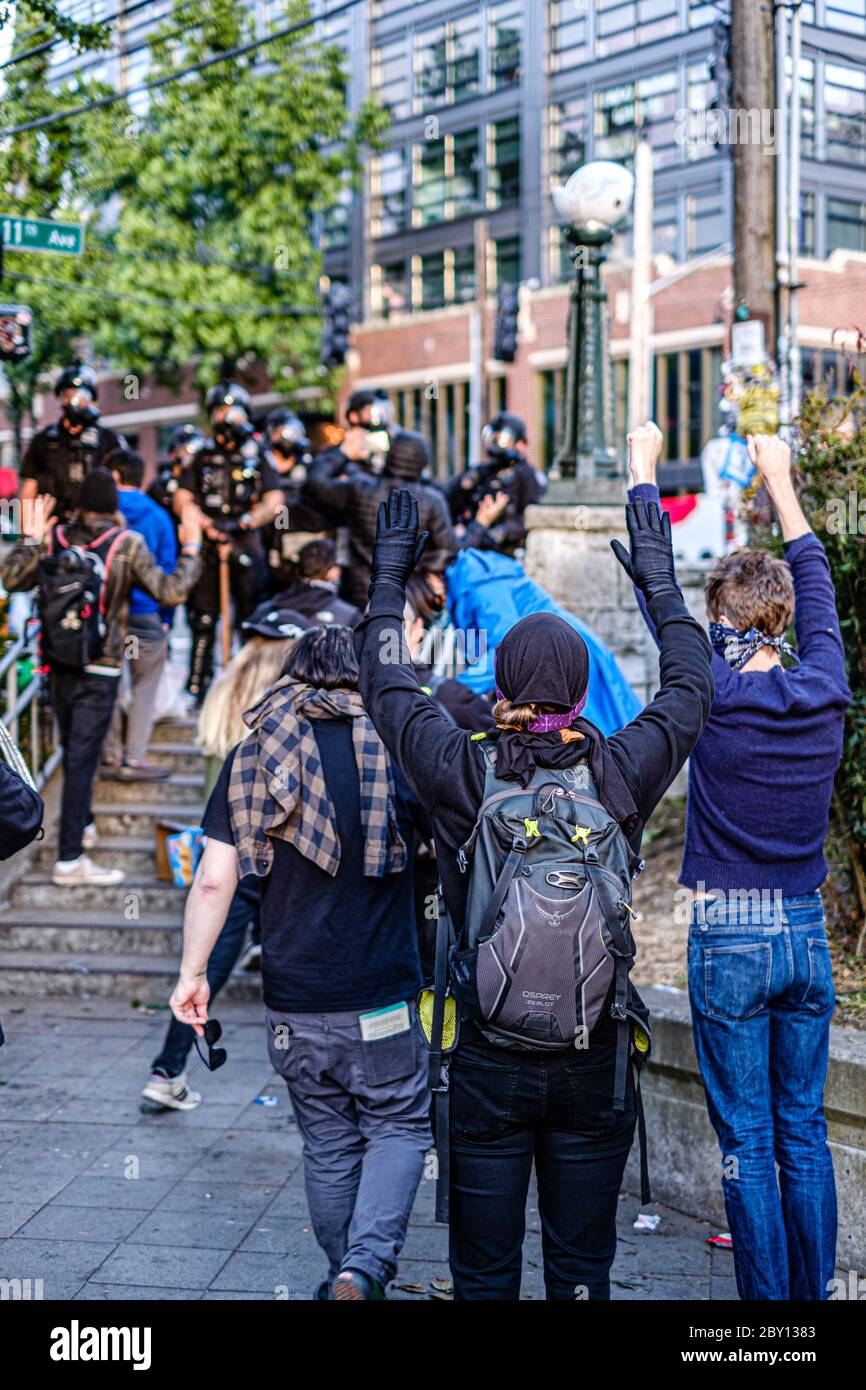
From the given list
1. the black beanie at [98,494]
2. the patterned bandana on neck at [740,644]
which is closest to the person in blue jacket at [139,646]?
the black beanie at [98,494]

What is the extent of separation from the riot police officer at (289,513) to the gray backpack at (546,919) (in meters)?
3.24

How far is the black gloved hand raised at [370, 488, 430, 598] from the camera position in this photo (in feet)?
10.1

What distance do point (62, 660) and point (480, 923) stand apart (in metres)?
4.83

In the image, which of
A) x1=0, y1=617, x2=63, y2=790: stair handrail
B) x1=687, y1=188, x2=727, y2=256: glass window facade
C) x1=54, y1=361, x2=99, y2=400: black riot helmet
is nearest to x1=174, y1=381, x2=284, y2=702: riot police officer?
x1=54, y1=361, x2=99, y2=400: black riot helmet

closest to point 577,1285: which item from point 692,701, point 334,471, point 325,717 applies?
point 692,701

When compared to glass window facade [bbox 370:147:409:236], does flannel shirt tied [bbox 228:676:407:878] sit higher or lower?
lower

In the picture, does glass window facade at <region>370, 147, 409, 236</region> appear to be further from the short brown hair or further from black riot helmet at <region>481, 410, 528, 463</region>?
the short brown hair

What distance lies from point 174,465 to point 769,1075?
7.39 meters

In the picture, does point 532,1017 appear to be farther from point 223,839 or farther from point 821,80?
point 821,80

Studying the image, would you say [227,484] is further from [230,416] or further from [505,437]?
[505,437]

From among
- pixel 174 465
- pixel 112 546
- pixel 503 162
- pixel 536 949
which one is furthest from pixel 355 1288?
pixel 503 162

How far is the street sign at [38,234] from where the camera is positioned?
27.7 feet

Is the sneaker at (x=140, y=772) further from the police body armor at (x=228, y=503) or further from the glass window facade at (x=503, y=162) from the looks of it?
the glass window facade at (x=503, y=162)
